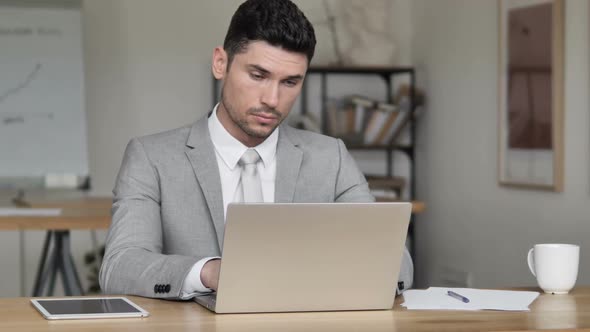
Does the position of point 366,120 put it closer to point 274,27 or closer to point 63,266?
point 63,266

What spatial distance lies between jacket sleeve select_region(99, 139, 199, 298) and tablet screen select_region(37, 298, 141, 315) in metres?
0.09

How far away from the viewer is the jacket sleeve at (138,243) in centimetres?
168

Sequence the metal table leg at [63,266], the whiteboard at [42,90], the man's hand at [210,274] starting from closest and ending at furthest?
the man's hand at [210,274] → the metal table leg at [63,266] → the whiteboard at [42,90]

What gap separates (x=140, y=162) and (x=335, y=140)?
0.48 m

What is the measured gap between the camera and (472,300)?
1683mm

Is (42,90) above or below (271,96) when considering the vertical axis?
above

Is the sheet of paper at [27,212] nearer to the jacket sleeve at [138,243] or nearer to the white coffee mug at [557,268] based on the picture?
the jacket sleeve at [138,243]

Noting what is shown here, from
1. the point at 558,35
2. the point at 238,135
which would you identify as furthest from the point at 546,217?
the point at 238,135

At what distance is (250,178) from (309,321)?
0.63 m

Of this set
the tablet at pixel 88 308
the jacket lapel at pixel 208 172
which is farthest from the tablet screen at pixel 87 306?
the jacket lapel at pixel 208 172

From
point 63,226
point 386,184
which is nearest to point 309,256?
point 63,226

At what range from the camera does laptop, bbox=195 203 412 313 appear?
144cm

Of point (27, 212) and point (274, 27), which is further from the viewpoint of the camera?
point (27, 212)

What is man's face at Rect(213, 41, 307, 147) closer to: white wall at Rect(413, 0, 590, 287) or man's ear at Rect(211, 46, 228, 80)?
man's ear at Rect(211, 46, 228, 80)
